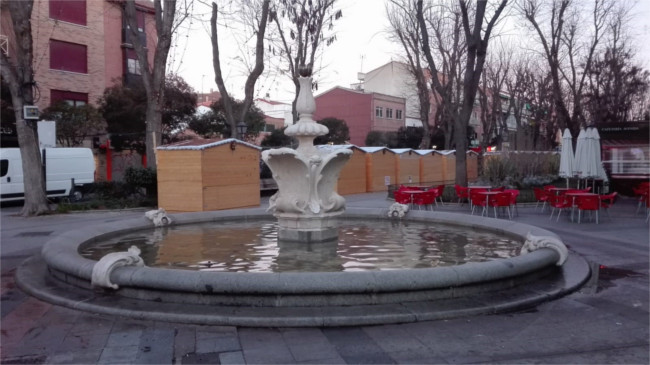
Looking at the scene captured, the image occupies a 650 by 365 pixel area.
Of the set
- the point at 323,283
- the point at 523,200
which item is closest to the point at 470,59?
the point at 523,200

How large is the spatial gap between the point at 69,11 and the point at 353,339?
3514cm

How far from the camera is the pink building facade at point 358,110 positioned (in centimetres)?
5550

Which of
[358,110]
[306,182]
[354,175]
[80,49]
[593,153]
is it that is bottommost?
[306,182]

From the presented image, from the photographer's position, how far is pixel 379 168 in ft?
97.4

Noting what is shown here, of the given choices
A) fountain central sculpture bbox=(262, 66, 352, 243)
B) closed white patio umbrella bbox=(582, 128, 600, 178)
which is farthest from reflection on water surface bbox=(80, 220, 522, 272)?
closed white patio umbrella bbox=(582, 128, 600, 178)

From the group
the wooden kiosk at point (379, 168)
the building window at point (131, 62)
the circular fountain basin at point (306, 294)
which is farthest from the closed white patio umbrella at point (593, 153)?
the building window at point (131, 62)

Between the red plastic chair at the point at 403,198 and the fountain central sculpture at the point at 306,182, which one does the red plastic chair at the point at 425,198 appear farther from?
the fountain central sculpture at the point at 306,182

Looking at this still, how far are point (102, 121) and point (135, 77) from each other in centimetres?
905

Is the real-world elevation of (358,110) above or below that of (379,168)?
above

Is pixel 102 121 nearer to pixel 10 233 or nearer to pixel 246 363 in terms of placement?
pixel 10 233

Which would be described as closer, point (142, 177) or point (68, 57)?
point (142, 177)

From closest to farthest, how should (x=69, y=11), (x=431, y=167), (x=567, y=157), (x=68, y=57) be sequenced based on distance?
1. (x=567, y=157)
2. (x=69, y=11)
3. (x=68, y=57)
4. (x=431, y=167)

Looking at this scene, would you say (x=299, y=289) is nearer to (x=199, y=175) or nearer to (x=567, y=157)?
(x=199, y=175)

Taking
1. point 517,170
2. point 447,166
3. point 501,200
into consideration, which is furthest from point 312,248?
point 447,166
